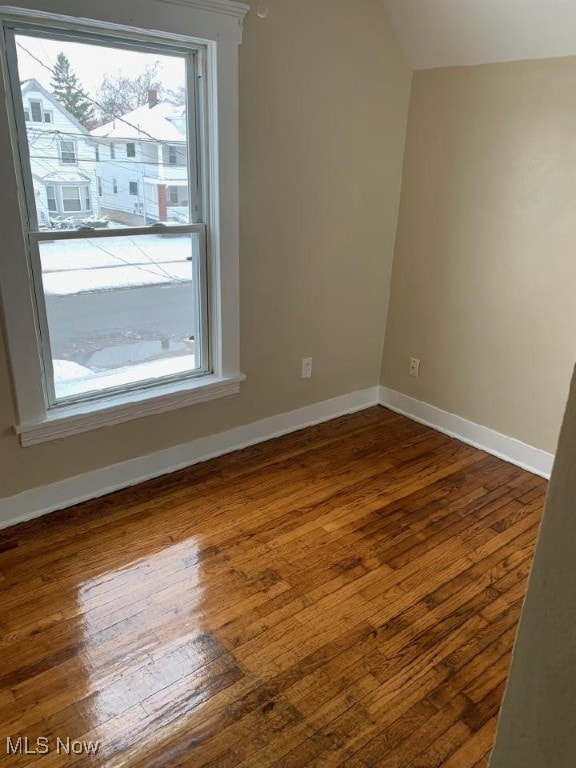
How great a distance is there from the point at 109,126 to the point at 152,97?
0.75ft

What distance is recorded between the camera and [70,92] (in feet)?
6.79

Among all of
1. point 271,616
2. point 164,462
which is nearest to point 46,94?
point 164,462

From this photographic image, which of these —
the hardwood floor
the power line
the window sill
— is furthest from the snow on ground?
the hardwood floor

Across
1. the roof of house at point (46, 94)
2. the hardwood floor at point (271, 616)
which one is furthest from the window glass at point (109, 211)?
the hardwood floor at point (271, 616)

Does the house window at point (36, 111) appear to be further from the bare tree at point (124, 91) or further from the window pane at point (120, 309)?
the window pane at point (120, 309)

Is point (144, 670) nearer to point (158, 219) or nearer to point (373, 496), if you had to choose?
point (373, 496)

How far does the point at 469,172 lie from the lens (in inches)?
112

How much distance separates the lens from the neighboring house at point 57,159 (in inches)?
79.7

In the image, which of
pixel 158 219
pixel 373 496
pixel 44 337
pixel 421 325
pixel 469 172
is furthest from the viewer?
pixel 421 325

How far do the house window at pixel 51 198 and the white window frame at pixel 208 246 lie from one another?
0.34ft

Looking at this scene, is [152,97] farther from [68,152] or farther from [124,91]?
[68,152]

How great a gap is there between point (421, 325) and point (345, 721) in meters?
2.22

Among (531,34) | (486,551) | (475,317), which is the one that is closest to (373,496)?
(486,551)

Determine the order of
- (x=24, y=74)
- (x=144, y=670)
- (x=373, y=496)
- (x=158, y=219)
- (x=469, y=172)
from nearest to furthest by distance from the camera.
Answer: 1. (x=144, y=670)
2. (x=24, y=74)
3. (x=158, y=219)
4. (x=373, y=496)
5. (x=469, y=172)
